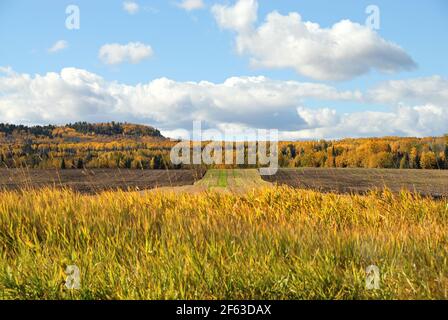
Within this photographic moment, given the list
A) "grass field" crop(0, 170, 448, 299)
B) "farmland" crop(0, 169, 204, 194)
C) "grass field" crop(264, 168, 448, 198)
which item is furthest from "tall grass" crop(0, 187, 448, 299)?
"grass field" crop(264, 168, 448, 198)

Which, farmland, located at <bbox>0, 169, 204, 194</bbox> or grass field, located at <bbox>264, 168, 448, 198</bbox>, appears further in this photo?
grass field, located at <bbox>264, 168, 448, 198</bbox>

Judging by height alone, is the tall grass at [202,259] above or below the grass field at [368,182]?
above

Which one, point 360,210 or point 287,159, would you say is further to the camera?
point 287,159

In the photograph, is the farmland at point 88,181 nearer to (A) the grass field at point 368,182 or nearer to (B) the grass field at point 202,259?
(A) the grass field at point 368,182

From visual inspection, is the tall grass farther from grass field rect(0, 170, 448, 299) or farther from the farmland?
the farmland

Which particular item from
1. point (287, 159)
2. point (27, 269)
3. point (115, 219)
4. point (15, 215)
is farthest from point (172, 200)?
point (287, 159)

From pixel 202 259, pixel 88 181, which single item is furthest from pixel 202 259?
pixel 88 181

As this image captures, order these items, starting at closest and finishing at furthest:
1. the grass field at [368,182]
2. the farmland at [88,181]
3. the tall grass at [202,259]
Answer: the tall grass at [202,259] < the farmland at [88,181] < the grass field at [368,182]

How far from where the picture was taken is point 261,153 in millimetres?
54438

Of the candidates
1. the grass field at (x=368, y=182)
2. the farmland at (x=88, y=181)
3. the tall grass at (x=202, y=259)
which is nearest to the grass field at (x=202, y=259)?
the tall grass at (x=202, y=259)
